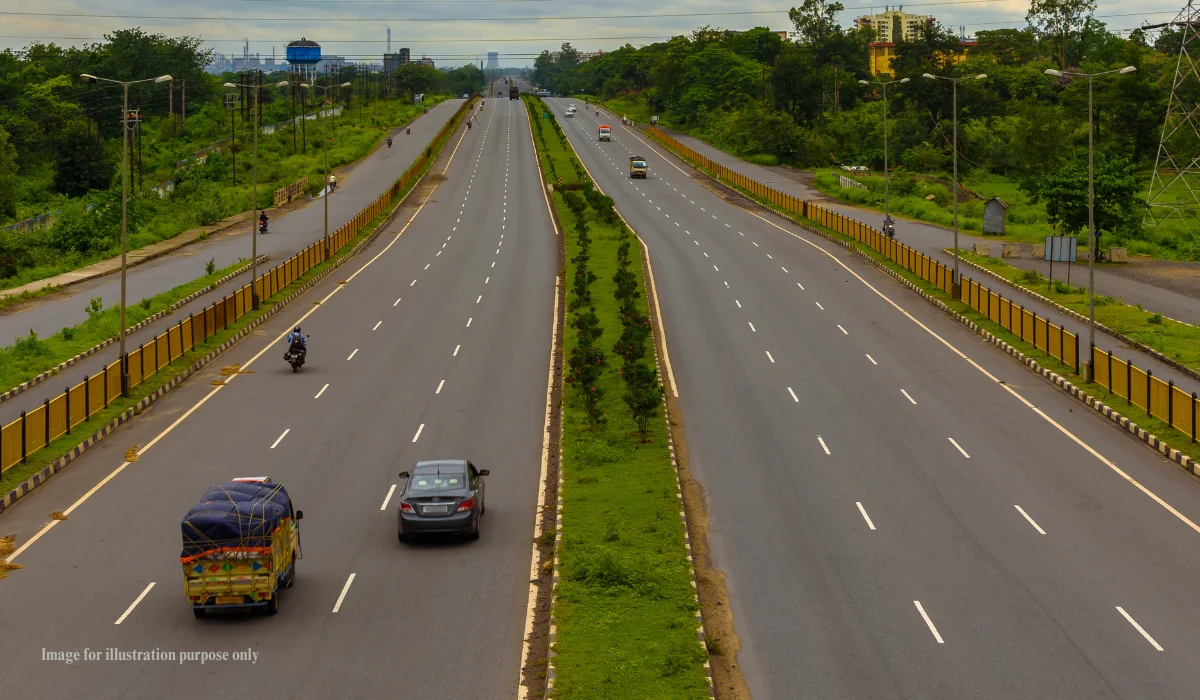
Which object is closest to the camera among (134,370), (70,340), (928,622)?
(928,622)

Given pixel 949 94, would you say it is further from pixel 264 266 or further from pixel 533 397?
pixel 533 397

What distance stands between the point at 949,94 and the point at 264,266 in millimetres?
88755

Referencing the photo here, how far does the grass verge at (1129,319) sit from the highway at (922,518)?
5.60 meters

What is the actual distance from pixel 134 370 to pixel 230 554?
22533 mm

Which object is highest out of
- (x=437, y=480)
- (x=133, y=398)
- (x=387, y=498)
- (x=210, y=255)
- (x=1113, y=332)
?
(x=210, y=255)

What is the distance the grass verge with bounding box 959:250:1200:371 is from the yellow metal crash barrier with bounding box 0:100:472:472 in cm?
3574

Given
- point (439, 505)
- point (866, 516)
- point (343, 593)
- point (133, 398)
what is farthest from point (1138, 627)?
point (133, 398)

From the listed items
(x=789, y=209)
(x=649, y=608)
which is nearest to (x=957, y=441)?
(x=649, y=608)

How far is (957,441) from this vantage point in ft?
114

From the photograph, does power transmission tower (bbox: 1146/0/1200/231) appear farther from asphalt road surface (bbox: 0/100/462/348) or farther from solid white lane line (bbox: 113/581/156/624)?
solid white lane line (bbox: 113/581/156/624)

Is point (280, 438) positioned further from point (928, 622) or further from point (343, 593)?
point (928, 622)

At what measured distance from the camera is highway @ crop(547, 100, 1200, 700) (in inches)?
795

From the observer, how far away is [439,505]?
26000mm

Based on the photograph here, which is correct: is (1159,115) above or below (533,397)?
above
